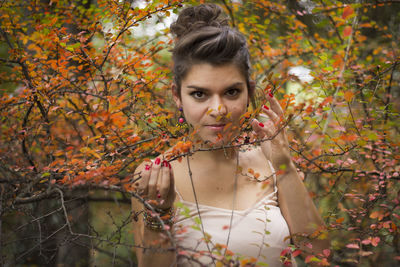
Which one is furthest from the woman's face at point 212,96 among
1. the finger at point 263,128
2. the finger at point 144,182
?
the finger at point 144,182

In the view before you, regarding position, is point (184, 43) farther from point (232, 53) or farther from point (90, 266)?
point (90, 266)

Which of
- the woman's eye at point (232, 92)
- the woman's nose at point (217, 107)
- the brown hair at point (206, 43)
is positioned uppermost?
the brown hair at point (206, 43)

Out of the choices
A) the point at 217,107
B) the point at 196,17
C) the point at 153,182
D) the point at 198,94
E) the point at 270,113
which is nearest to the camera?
the point at 153,182

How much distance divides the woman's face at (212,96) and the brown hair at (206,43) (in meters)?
0.05

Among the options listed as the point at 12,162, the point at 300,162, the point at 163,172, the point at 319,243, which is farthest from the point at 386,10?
the point at 12,162

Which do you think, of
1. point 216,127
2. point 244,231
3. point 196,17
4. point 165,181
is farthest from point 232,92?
point 244,231

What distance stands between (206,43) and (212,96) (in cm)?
35

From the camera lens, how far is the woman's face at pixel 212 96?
201 centimetres

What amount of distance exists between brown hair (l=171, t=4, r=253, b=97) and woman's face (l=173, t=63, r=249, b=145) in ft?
0.18

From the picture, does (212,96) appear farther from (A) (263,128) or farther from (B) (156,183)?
(B) (156,183)

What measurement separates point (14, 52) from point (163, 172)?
1.73 metres

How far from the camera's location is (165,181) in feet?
5.43

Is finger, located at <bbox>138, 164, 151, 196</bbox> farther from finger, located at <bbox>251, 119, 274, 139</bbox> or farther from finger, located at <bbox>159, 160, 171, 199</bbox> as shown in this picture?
finger, located at <bbox>251, 119, 274, 139</bbox>

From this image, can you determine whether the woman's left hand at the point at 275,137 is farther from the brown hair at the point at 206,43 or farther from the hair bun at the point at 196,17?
the hair bun at the point at 196,17
